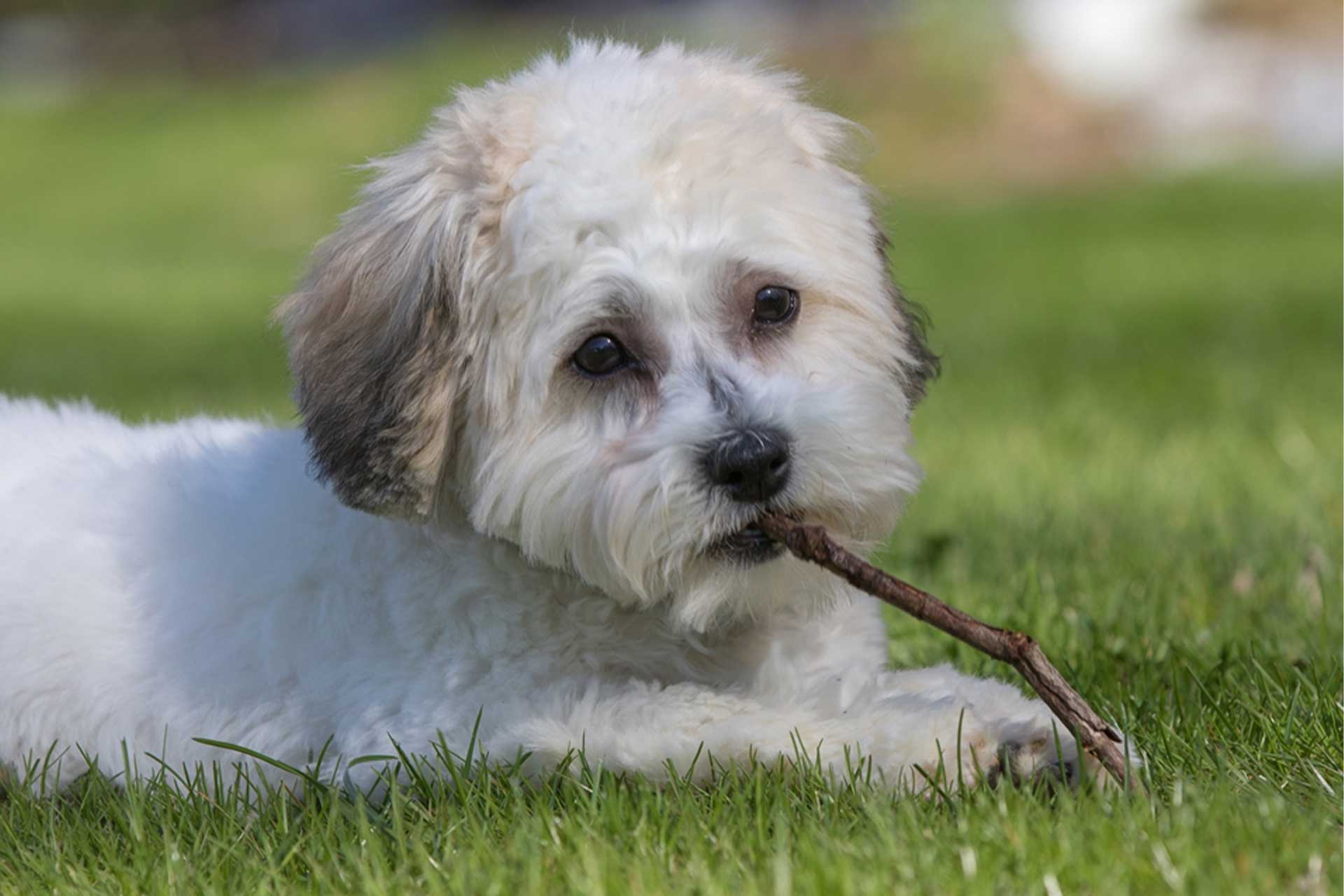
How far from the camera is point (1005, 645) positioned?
286cm

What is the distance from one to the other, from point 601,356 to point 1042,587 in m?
1.88

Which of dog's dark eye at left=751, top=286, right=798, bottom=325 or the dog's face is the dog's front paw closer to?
the dog's face

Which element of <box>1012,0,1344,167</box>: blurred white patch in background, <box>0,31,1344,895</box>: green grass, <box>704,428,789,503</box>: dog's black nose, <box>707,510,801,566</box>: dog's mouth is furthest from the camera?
<box>1012,0,1344,167</box>: blurred white patch in background

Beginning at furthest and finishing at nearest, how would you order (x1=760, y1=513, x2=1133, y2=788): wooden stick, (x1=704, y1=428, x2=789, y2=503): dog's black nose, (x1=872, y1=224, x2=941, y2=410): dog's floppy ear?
(x1=872, y1=224, x2=941, y2=410): dog's floppy ear, (x1=704, y1=428, x2=789, y2=503): dog's black nose, (x1=760, y1=513, x2=1133, y2=788): wooden stick

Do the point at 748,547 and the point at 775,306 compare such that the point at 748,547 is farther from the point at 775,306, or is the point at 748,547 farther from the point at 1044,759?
the point at 1044,759

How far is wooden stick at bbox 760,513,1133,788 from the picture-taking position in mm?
2836

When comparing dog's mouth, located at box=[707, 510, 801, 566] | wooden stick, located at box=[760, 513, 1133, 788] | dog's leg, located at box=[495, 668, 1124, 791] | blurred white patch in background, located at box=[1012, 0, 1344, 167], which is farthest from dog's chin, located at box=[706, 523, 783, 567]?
blurred white patch in background, located at box=[1012, 0, 1344, 167]

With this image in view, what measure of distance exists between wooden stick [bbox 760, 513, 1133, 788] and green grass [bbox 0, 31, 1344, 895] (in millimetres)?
124

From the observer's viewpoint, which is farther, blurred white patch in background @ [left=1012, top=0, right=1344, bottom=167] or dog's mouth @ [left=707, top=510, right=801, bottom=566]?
blurred white patch in background @ [left=1012, top=0, right=1344, bottom=167]

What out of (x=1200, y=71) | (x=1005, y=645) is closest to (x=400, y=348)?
(x=1005, y=645)

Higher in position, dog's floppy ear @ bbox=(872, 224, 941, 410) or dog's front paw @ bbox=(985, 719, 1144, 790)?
dog's floppy ear @ bbox=(872, 224, 941, 410)

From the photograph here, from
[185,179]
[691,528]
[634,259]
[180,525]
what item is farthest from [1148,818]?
[185,179]

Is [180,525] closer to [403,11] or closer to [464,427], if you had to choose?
[464,427]

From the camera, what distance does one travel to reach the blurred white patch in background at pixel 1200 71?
20.8 metres
